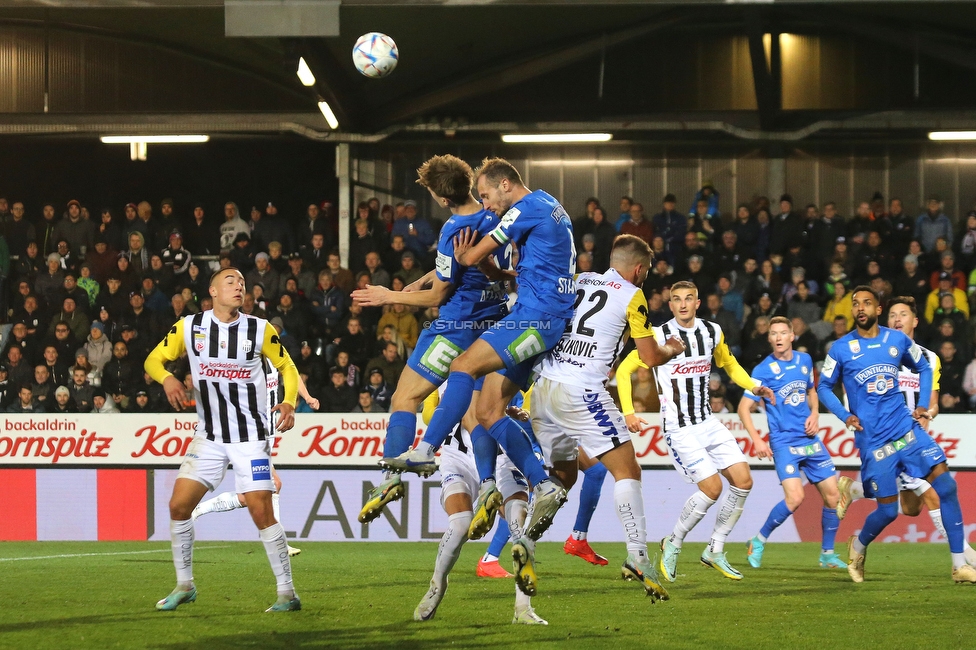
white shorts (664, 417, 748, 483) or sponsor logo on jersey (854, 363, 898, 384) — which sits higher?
sponsor logo on jersey (854, 363, 898, 384)

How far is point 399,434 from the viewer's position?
6.95m

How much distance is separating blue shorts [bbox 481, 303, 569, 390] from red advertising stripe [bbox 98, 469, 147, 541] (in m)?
9.24

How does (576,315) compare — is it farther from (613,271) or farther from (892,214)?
(892,214)

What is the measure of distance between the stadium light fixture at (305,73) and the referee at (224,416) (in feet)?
32.7

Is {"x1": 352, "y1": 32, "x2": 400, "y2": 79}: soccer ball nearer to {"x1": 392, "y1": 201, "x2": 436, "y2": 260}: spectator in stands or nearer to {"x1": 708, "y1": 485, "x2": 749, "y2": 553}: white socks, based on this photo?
{"x1": 708, "y1": 485, "x2": 749, "y2": 553}: white socks

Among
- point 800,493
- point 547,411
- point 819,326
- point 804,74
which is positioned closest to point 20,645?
point 547,411

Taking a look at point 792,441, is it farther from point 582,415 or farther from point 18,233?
point 18,233

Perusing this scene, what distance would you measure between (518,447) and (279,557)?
6.00ft

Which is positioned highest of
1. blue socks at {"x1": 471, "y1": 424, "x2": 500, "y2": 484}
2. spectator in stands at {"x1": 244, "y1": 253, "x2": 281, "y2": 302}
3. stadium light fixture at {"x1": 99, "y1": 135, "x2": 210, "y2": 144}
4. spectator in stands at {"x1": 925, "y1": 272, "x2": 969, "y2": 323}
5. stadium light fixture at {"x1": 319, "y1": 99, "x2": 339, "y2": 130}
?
→ stadium light fixture at {"x1": 319, "y1": 99, "x2": 339, "y2": 130}

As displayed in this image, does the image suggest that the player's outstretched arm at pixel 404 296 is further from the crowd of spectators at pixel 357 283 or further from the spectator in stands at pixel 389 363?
the spectator in stands at pixel 389 363

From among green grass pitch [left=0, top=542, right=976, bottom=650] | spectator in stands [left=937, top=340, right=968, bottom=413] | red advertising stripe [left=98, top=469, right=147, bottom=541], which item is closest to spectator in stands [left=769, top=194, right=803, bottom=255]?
spectator in stands [left=937, top=340, right=968, bottom=413]

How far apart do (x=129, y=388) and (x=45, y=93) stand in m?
7.68

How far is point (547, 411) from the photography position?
24.5 ft

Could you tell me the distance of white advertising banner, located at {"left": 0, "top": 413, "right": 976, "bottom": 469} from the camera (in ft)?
48.8
